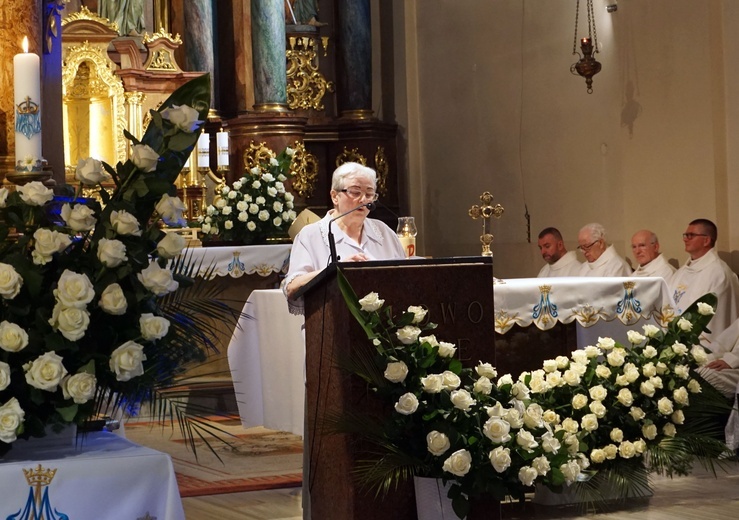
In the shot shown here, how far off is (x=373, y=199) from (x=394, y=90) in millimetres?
8938

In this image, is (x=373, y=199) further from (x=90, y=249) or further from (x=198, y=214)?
(x=198, y=214)

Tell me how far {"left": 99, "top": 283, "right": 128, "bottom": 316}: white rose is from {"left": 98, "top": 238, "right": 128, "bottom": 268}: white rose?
6 cm

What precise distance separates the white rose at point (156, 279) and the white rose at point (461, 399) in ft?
4.86

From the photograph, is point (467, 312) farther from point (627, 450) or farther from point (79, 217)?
point (79, 217)

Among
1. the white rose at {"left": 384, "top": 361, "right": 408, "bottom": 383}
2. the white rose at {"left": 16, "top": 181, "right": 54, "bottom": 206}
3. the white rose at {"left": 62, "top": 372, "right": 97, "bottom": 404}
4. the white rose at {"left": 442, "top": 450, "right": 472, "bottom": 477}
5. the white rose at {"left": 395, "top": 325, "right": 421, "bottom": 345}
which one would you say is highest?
the white rose at {"left": 16, "top": 181, "right": 54, "bottom": 206}

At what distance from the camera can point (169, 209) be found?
2982 mm

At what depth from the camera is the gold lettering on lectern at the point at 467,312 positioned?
4.34 m

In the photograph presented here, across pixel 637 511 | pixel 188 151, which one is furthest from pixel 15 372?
pixel 637 511

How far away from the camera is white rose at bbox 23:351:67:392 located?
8.90 feet

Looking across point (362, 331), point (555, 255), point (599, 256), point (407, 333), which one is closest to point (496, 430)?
point (407, 333)

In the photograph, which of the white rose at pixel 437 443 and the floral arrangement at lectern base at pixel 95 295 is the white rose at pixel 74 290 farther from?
the white rose at pixel 437 443

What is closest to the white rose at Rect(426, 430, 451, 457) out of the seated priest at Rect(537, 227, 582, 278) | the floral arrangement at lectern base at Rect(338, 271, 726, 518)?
the floral arrangement at lectern base at Rect(338, 271, 726, 518)

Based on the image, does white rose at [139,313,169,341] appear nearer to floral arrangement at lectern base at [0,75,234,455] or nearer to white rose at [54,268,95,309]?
floral arrangement at lectern base at [0,75,234,455]

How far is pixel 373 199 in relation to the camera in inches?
196
